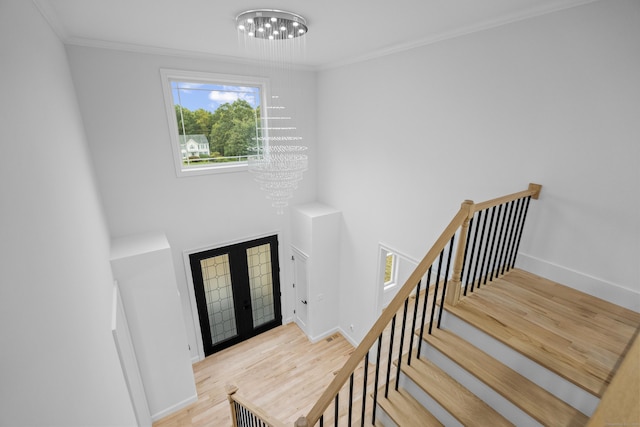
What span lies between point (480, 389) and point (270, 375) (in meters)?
3.82

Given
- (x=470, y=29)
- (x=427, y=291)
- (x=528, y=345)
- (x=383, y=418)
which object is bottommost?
(x=383, y=418)

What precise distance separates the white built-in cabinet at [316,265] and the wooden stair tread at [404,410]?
120 inches

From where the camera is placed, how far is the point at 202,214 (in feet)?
15.4

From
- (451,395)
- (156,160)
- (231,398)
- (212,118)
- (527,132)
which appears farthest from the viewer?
(212,118)

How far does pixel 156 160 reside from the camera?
416 cm

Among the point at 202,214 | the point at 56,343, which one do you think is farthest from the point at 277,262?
the point at 56,343

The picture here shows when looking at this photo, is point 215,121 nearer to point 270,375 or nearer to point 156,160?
point 156,160

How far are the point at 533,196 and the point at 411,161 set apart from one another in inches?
58.3

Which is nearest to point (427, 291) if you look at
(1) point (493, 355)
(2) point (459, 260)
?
(2) point (459, 260)

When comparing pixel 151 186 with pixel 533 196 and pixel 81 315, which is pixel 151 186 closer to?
pixel 81 315

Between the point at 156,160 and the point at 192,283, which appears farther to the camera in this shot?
the point at 192,283

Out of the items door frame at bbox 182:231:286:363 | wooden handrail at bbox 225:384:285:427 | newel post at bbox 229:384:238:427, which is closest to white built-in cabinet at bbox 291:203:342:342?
door frame at bbox 182:231:286:363

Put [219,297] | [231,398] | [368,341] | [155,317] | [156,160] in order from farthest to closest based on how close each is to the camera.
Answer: [219,297] < [156,160] < [155,317] < [231,398] < [368,341]

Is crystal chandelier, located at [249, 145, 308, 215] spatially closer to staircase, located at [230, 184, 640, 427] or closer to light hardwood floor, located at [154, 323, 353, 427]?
staircase, located at [230, 184, 640, 427]
